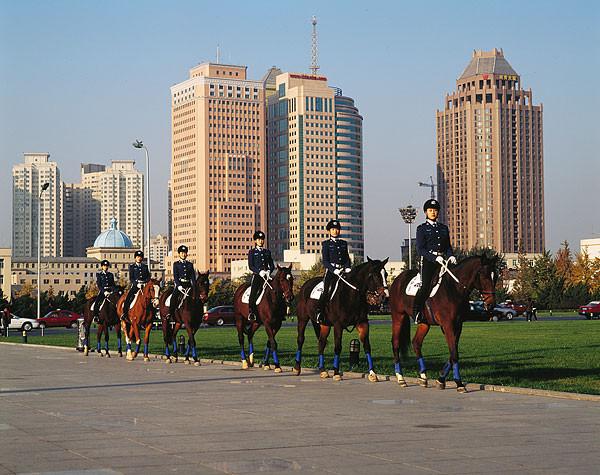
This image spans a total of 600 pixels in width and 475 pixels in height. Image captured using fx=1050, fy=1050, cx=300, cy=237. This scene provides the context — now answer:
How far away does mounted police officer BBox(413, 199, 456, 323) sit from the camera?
19062 millimetres

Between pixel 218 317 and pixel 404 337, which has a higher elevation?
pixel 404 337

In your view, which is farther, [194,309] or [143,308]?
[143,308]

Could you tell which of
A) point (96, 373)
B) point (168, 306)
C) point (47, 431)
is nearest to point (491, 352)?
point (168, 306)

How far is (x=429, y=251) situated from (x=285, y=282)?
17.6 ft

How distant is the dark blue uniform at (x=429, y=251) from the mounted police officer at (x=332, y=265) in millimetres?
2274

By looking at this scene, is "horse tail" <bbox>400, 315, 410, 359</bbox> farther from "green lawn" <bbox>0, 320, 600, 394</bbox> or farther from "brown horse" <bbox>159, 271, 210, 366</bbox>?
"brown horse" <bbox>159, 271, 210, 366</bbox>

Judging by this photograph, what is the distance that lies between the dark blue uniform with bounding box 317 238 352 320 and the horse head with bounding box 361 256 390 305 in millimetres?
637

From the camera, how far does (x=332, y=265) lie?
21484 mm

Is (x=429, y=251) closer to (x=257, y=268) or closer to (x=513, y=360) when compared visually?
(x=257, y=268)

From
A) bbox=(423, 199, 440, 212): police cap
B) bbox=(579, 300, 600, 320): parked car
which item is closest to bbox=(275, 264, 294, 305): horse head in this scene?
bbox=(423, 199, 440, 212): police cap

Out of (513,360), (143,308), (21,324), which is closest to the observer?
(513,360)

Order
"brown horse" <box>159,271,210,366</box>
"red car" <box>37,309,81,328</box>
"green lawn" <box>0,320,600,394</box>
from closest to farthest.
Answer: "green lawn" <box>0,320,600,394</box>
"brown horse" <box>159,271,210,366</box>
"red car" <box>37,309,81,328</box>

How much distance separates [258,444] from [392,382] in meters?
9.12

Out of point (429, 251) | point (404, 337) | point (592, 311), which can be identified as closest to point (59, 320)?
point (592, 311)
